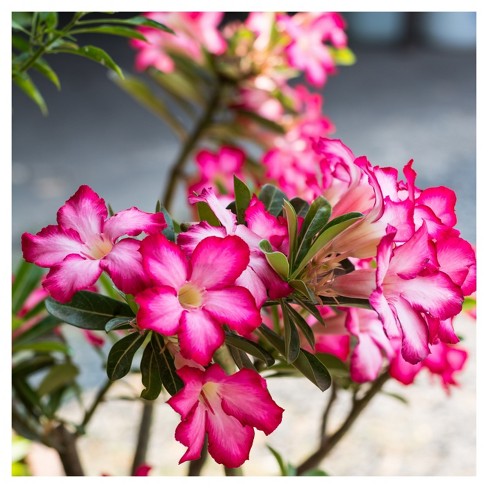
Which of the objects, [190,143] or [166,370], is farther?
[190,143]

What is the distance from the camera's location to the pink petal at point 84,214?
1.55 feet

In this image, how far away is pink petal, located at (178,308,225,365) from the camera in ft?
1.32

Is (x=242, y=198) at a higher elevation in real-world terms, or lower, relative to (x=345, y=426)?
higher

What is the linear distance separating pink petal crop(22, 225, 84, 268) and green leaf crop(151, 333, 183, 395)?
9 cm

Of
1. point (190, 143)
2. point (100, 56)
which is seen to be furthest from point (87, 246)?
point (190, 143)

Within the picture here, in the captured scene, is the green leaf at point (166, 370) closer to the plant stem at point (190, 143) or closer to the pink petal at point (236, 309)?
the pink petal at point (236, 309)

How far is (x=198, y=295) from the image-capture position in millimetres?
432

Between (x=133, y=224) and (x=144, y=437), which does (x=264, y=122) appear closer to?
(x=144, y=437)

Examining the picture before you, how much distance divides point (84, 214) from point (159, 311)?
11cm

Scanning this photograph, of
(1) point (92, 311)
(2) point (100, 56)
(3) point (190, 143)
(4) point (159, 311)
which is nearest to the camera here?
(4) point (159, 311)

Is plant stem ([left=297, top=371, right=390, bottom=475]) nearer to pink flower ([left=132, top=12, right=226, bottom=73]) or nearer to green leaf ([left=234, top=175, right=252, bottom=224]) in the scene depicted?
green leaf ([left=234, top=175, right=252, bottom=224])

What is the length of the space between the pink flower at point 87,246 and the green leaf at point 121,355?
0.06 metres

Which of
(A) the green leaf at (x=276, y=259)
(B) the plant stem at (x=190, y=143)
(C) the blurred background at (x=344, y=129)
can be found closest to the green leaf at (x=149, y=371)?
(A) the green leaf at (x=276, y=259)

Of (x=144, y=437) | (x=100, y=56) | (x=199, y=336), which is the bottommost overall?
(x=144, y=437)
